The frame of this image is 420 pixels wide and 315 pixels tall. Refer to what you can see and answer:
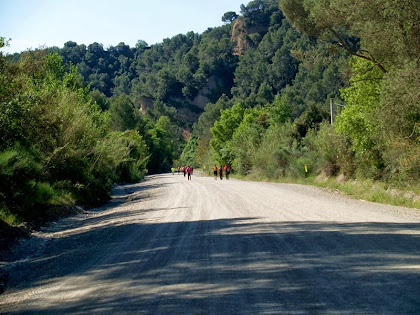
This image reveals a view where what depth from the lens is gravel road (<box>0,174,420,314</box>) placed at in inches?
239

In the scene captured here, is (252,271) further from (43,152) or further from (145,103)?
(145,103)

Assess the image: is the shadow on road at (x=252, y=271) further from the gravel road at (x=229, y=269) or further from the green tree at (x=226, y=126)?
the green tree at (x=226, y=126)

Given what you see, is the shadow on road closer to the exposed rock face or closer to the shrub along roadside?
the shrub along roadside

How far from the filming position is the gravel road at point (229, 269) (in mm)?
6070

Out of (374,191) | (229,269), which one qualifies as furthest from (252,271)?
(374,191)

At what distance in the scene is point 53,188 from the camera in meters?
22.9

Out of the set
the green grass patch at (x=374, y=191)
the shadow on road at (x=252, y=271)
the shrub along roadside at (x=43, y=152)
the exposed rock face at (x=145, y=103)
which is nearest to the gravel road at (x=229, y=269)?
the shadow on road at (x=252, y=271)

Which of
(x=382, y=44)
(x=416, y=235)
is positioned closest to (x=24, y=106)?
(x=416, y=235)

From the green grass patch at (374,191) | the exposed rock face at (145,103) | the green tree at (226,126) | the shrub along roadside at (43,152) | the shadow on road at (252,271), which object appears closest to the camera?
the shadow on road at (252,271)

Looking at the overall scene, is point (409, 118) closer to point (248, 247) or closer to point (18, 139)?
point (248, 247)

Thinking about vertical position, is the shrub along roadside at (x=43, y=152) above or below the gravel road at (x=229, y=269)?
above

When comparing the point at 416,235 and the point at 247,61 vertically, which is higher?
the point at 247,61

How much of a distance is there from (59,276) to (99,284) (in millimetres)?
1585

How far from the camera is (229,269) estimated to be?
7.87m
